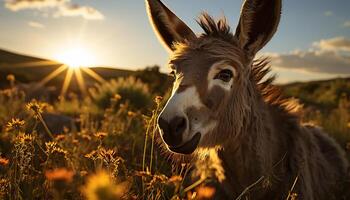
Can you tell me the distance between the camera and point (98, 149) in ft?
10.6

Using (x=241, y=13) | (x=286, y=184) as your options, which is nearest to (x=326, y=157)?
(x=286, y=184)

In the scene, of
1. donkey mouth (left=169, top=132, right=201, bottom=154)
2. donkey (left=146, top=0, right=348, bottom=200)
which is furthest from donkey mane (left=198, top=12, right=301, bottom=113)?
donkey mouth (left=169, top=132, right=201, bottom=154)

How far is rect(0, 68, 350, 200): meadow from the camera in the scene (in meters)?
2.73

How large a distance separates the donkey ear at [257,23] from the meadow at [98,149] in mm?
1039

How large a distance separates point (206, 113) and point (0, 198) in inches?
63.7

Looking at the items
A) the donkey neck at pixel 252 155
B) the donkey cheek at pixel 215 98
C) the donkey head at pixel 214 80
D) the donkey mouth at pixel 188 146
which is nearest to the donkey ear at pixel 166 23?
the donkey head at pixel 214 80

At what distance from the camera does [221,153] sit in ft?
12.3

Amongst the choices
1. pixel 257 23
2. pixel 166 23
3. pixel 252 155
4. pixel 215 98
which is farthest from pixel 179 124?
pixel 166 23

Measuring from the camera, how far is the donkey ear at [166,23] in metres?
4.19

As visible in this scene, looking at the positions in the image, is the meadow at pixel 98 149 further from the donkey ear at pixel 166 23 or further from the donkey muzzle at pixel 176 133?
the donkey ear at pixel 166 23

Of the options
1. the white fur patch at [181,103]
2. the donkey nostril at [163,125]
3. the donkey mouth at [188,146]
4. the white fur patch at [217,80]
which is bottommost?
the donkey mouth at [188,146]

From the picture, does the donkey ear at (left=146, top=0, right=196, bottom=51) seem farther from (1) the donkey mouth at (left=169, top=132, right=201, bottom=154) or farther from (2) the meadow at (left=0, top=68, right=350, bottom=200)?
(1) the donkey mouth at (left=169, top=132, right=201, bottom=154)

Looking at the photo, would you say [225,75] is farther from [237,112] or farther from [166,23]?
[166,23]

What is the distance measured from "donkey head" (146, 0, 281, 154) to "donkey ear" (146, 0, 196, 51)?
0.50 ft
